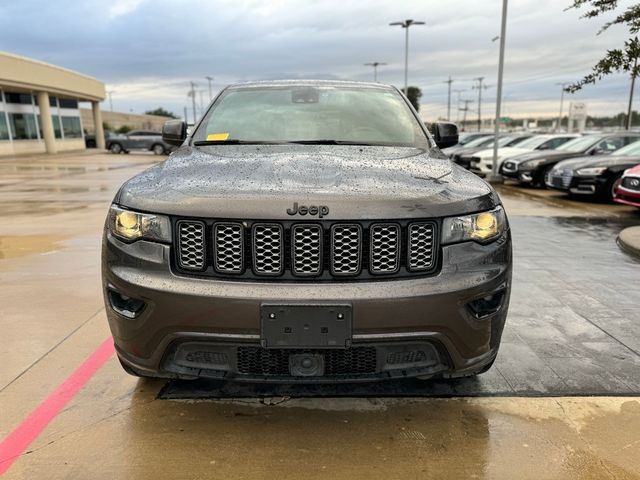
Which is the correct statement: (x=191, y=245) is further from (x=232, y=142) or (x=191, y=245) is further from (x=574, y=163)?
(x=574, y=163)

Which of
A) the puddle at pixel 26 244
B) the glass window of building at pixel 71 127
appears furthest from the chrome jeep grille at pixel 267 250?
the glass window of building at pixel 71 127

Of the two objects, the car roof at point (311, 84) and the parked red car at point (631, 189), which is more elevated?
the car roof at point (311, 84)

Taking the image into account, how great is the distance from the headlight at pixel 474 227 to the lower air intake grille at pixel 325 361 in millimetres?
629

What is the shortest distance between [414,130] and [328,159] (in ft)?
3.57

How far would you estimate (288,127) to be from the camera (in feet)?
12.0

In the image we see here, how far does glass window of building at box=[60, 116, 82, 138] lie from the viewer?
42.9m

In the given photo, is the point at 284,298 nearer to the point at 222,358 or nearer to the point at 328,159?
the point at 222,358

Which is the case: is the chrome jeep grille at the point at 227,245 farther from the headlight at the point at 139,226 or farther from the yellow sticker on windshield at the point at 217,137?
the yellow sticker on windshield at the point at 217,137

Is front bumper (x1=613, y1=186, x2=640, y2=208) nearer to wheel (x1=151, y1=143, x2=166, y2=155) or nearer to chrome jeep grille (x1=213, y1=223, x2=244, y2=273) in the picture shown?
chrome jeep grille (x1=213, y1=223, x2=244, y2=273)

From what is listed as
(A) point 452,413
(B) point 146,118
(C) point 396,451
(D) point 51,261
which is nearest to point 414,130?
(A) point 452,413

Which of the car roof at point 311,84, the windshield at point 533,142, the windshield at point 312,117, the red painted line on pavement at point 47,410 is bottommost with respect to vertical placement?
the red painted line on pavement at point 47,410

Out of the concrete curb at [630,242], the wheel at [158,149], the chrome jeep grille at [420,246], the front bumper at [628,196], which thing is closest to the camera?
the chrome jeep grille at [420,246]

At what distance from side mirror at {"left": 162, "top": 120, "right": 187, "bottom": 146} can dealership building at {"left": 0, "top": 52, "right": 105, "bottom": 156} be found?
1242 inches

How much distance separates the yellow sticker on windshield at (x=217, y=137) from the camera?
11.6 feet
